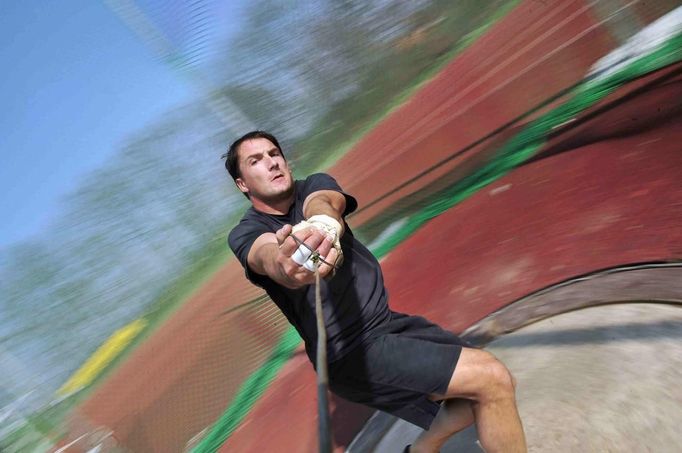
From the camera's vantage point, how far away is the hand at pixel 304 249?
3.20ft

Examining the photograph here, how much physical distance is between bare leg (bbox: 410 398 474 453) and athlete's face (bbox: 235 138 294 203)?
0.80 metres

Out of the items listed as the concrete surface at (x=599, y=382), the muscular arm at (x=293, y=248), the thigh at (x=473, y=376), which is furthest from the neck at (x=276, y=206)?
the concrete surface at (x=599, y=382)

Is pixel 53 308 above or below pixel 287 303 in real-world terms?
above

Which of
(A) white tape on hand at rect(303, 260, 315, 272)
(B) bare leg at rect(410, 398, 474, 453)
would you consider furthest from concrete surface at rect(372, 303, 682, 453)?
(A) white tape on hand at rect(303, 260, 315, 272)

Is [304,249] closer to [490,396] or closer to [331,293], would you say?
[331,293]

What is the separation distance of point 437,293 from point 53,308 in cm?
209

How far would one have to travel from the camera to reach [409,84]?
2.94 m

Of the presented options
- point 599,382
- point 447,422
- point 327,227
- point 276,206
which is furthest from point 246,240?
point 599,382

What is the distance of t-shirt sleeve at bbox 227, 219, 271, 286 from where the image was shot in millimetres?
1238

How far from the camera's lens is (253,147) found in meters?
1.47

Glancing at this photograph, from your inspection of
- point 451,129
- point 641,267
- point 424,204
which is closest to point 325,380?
point 641,267

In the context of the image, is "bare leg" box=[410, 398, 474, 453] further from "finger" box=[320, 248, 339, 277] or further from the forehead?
the forehead

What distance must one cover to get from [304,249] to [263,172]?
523mm

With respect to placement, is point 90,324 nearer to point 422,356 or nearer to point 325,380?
point 422,356
